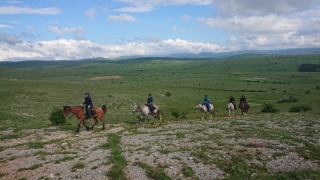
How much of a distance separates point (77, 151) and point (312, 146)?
17307 mm

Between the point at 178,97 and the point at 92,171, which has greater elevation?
the point at 92,171

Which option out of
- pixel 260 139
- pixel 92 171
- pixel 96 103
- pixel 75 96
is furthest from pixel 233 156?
pixel 75 96

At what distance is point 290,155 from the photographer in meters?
17.5

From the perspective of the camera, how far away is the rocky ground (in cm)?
1536

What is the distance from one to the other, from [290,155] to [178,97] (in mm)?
71844

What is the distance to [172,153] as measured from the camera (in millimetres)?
18359

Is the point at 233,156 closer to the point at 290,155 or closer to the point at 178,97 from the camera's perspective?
the point at 290,155

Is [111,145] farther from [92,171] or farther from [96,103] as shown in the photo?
[96,103]

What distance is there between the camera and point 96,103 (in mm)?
66000

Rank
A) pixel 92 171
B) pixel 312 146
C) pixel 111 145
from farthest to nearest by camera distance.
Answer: pixel 111 145, pixel 312 146, pixel 92 171

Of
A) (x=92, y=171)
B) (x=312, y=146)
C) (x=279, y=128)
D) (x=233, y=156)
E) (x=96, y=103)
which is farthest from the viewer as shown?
(x=96, y=103)

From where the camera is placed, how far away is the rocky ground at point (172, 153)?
15359 millimetres

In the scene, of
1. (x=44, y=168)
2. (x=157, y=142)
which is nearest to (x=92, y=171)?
(x=44, y=168)

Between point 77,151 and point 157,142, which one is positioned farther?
point 157,142
